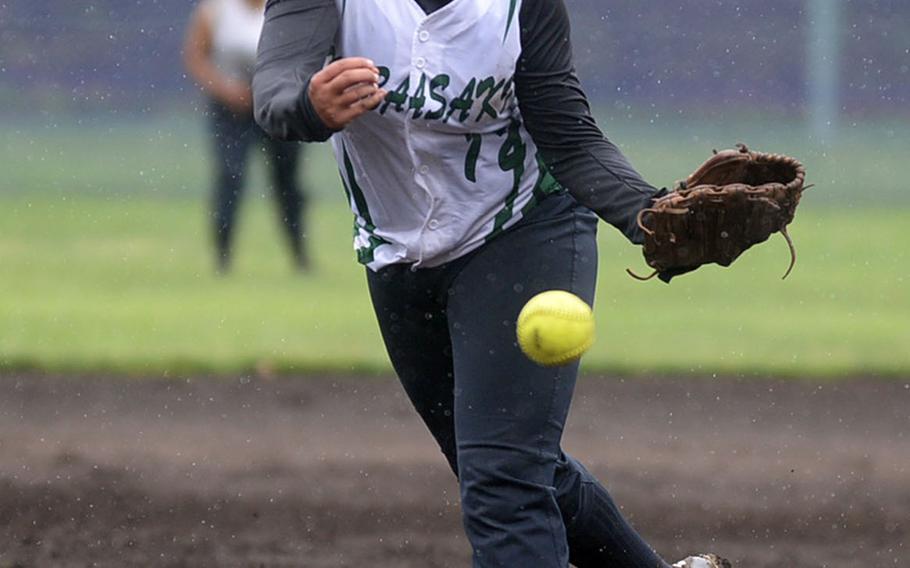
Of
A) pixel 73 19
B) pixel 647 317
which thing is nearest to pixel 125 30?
pixel 73 19

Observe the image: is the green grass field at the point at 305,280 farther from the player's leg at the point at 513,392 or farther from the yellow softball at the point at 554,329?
the yellow softball at the point at 554,329

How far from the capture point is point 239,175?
956 cm

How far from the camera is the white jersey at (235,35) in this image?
8.52 meters

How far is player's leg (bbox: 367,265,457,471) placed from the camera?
285cm

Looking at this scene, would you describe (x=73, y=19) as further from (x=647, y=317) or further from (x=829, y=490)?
(x=829, y=490)

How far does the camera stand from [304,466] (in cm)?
505

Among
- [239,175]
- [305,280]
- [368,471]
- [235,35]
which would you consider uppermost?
[235,35]

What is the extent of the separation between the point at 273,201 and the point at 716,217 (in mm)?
7485

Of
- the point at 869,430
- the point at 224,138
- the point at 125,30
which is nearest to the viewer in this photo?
the point at 869,430

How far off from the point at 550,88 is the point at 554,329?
458 millimetres

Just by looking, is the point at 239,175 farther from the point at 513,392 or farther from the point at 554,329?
the point at 554,329

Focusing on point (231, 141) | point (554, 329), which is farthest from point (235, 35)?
point (554, 329)

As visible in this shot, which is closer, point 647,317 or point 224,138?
point 647,317

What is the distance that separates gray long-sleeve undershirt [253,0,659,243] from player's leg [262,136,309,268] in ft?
21.8
